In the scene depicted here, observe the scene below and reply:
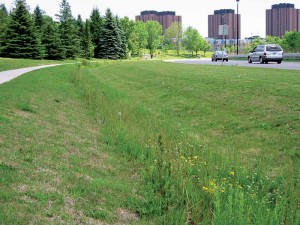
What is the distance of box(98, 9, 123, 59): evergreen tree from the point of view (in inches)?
3029

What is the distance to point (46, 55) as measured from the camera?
59.1 metres

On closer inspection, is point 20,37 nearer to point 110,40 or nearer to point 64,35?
point 64,35

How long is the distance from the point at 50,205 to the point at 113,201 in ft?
3.05

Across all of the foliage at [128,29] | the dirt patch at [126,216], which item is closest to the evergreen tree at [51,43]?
the foliage at [128,29]

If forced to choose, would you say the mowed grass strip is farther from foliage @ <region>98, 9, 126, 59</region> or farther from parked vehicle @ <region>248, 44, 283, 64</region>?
foliage @ <region>98, 9, 126, 59</region>

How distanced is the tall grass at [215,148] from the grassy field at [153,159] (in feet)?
0.09

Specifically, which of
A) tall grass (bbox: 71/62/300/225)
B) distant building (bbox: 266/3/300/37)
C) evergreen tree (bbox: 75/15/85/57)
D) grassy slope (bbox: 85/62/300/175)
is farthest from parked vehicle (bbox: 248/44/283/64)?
distant building (bbox: 266/3/300/37)

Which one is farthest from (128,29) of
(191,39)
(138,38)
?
(191,39)

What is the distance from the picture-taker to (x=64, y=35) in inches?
2517

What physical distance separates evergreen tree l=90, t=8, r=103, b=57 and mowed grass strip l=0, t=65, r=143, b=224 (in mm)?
69319

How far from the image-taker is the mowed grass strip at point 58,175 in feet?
16.0

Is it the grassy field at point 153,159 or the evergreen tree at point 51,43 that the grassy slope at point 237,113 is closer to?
the grassy field at point 153,159

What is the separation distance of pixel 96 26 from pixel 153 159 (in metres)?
76.3

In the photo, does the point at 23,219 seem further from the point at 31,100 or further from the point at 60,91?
the point at 60,91
